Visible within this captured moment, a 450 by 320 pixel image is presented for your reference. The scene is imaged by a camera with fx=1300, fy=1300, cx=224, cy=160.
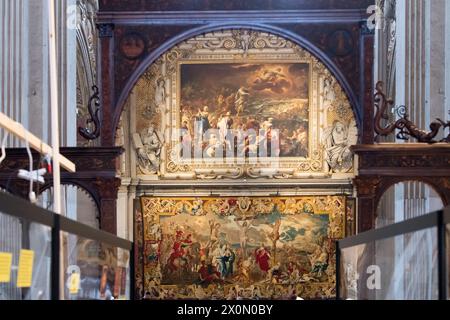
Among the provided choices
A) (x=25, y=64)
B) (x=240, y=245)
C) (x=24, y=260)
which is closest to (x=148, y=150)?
(x=240, y=245)

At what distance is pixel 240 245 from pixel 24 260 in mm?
22469

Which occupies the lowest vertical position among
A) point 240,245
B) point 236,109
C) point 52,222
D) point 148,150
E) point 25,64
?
point 240,245

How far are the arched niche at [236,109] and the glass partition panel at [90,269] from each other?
18259 mm

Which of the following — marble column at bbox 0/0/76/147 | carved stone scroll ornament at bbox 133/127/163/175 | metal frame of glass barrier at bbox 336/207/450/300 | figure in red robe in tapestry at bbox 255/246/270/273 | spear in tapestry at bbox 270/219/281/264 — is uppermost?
marble column at bbox 0/0/76/147

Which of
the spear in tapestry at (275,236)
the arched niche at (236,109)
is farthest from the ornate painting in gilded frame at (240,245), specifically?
the arched niche at (236,109)

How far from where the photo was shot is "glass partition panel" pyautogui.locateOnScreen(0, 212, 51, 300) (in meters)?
4.89

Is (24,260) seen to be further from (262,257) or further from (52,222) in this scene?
(262,257)

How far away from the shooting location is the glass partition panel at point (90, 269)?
19.9 ft

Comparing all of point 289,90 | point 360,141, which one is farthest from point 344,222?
point 360,141

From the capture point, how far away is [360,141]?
17234 millimetres

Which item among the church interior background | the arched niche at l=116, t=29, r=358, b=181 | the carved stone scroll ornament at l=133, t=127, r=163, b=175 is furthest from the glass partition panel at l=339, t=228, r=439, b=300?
the carved stone scroll ornament at l=133, t=127, r=163, b=175

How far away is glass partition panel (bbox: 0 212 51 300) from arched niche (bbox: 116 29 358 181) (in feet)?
70.9

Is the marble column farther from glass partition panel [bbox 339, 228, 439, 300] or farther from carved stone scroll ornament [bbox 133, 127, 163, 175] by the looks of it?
glass partition panel [bbox 339, 228, 439, 300]

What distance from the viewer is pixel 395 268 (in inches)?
258
